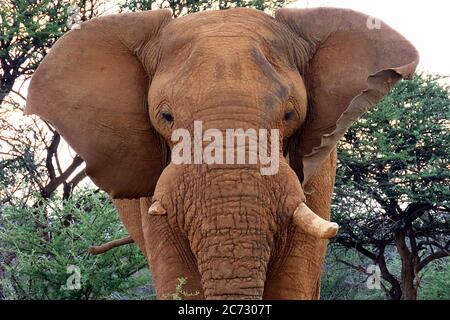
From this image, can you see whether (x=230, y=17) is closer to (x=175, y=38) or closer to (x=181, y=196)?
(x=175, y=38)

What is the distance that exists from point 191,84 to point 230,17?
515 millimetres

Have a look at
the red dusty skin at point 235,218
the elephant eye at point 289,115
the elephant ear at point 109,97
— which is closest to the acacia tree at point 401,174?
the elephant ear at point 109,97

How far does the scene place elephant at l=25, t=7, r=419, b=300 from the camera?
187 inches

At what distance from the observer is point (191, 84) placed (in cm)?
498

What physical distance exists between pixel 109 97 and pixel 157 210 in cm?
89

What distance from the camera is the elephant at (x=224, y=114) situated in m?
4.75

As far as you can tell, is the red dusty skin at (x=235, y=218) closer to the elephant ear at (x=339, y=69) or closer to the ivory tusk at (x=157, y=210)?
the ivory tusk at (x=157, y=210)

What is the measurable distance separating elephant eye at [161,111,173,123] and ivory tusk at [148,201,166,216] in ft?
1.38

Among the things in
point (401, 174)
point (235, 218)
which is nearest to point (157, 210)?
point (235, 218)

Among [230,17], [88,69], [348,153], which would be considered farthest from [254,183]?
[348,153]

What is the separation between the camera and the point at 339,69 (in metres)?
5.48

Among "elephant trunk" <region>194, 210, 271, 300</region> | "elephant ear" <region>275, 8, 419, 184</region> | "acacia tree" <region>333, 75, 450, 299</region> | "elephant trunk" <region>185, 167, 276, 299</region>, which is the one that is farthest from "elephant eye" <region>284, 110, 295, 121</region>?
"acacia tree" <region>333, 75, 450, 299</region>

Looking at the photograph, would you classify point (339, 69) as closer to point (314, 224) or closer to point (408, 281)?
point (314, 224)

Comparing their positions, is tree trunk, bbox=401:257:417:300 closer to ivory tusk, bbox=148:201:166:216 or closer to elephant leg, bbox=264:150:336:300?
elephant leg, bbox=264:150:336:300
